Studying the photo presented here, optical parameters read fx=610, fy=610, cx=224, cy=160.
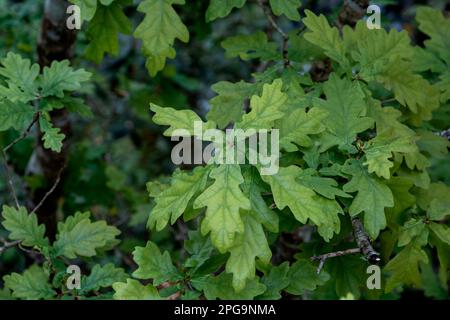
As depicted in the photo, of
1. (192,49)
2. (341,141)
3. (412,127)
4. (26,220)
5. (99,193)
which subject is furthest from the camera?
(192,49)

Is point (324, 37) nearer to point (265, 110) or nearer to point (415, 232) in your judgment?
point (265, 110)

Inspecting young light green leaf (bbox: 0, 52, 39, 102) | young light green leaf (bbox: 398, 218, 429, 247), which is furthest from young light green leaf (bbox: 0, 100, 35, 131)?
young light green leaf (bbox: 398, 218, 429, 247)

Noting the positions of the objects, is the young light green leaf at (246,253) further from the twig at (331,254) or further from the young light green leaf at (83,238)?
the young light green leaf at (83,238)

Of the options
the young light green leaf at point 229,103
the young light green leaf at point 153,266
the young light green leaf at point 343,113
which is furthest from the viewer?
the young light green leaf at point 229,103

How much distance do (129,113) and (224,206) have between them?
3.61 meters

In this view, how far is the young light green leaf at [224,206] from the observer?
5.22 feet

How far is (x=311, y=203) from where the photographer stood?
5.49ft

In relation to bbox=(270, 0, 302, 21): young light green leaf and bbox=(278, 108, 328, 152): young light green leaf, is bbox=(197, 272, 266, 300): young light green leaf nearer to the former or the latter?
bbox=(278, 108, 328, 152): young light green leaf

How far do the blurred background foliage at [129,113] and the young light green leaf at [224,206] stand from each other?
1.47ft

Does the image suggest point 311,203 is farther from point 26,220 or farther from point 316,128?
point 26,220

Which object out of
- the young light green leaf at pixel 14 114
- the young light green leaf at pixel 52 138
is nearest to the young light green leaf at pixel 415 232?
the young light green leaf at pixel 52 138

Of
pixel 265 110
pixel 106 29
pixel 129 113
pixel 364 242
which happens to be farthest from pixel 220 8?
pixel 129 113
